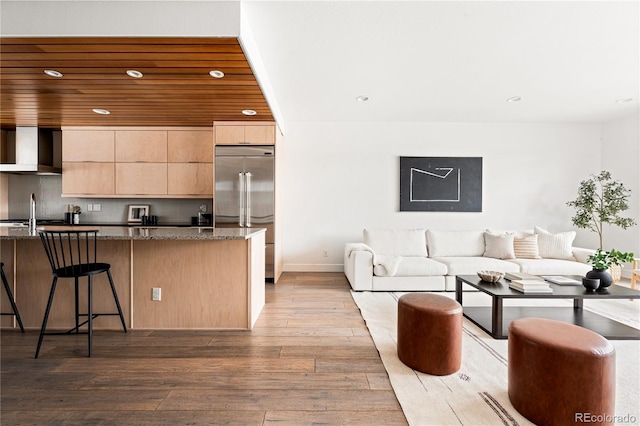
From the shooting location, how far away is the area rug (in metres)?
1.66

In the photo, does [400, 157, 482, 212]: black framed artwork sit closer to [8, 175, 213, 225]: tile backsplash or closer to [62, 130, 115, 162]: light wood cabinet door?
[8, 175, 213, 225]: tile backsplash

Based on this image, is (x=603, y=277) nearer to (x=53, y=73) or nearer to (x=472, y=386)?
(x=472, y=386)

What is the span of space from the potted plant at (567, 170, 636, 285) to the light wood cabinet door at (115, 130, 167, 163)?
6.46 m

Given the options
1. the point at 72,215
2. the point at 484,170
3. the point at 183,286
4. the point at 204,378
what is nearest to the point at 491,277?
the point at 204,378

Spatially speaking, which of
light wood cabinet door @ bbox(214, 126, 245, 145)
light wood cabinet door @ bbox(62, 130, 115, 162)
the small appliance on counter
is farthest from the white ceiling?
the small appliance on counter

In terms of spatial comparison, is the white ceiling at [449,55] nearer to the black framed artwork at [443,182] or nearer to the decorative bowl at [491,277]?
the black framed artwork at [443,182]

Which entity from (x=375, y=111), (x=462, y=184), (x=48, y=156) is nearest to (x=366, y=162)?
(x=375, y=111)

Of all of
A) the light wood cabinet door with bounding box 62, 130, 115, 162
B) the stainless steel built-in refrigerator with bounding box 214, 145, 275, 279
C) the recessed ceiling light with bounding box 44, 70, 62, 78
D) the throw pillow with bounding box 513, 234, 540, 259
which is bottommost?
the throw pillow with bounding box 513, 234, 540, 259

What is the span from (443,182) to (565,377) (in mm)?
4184

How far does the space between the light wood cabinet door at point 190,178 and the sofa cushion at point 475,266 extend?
3592 millimetres

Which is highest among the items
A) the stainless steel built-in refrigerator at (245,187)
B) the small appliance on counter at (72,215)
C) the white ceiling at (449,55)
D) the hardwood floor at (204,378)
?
the white ceiling at (449,55)

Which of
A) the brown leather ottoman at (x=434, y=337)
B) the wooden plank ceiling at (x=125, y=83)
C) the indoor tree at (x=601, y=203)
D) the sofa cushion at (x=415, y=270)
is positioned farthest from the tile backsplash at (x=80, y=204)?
the indoor tree at (x=601, y=203)

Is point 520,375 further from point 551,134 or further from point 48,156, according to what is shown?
point 48,156

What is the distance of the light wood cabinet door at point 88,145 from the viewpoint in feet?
15.8
